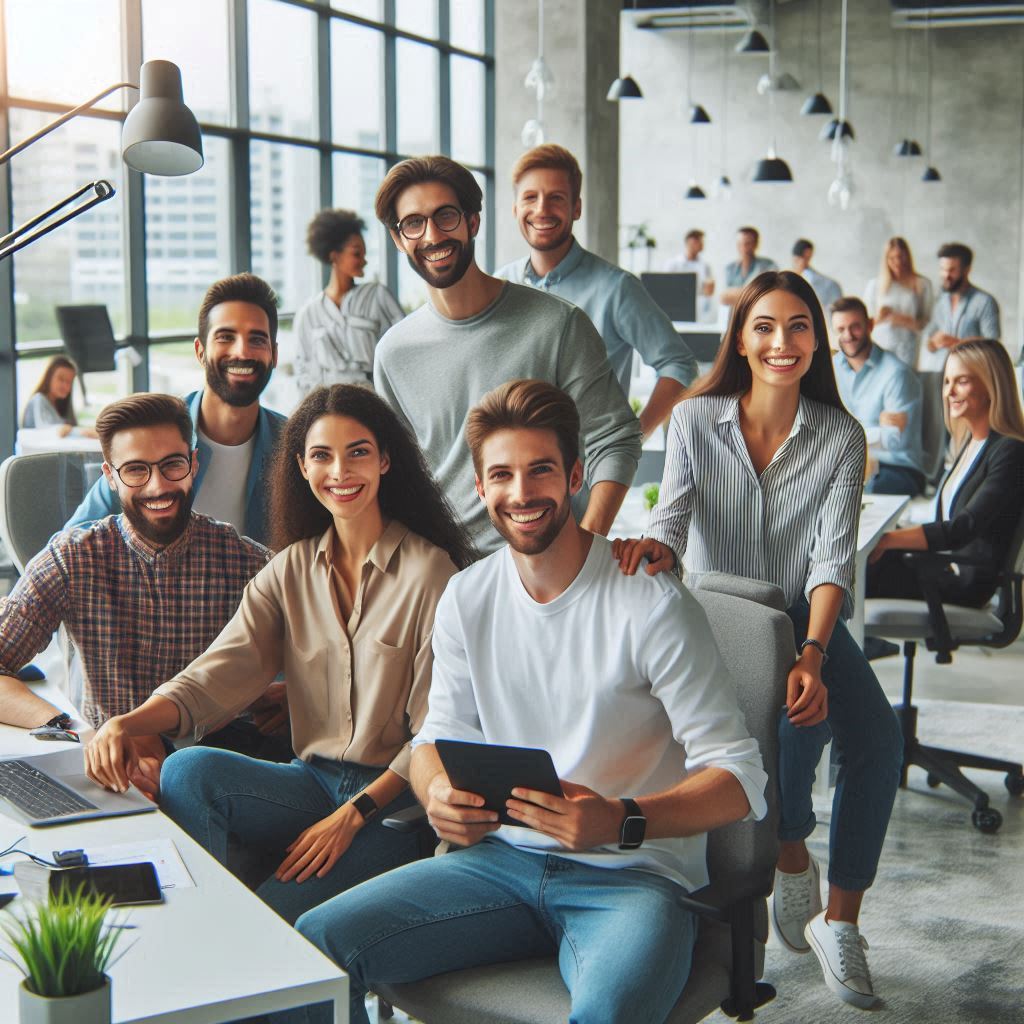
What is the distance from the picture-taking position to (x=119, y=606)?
281 centimetres

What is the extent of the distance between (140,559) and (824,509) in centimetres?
142

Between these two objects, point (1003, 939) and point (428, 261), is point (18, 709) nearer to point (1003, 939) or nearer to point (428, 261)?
point (428, 261)

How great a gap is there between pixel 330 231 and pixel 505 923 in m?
5.65

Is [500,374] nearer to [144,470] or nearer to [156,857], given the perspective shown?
[144,470]

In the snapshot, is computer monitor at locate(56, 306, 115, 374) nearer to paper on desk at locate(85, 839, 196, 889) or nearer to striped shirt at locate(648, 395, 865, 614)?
striped shirt at locate(648, 395, 865, 614)

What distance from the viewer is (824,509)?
9.37ft

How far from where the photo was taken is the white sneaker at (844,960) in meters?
2.95

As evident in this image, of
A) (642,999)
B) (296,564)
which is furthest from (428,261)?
(642,999)

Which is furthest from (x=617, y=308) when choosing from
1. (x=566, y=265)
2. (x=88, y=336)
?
(x=88, y=336)

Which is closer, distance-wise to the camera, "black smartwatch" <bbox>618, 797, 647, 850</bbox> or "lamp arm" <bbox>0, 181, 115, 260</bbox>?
"black smartwatch" <bbox>618, 797, 647, 850</bbox>

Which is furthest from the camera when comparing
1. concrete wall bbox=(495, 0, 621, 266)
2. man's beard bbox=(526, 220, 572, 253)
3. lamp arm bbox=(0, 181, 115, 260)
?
concrete wall bbox=(495, 0, 621, 266)

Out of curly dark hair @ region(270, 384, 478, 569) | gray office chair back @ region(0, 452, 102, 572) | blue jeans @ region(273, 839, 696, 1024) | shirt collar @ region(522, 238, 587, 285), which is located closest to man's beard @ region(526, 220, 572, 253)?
shirt collar @ region(522, 238, 587, 285)

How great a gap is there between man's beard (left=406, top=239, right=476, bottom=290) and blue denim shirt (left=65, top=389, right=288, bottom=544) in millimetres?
480

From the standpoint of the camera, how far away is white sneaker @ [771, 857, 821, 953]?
3.09 m
